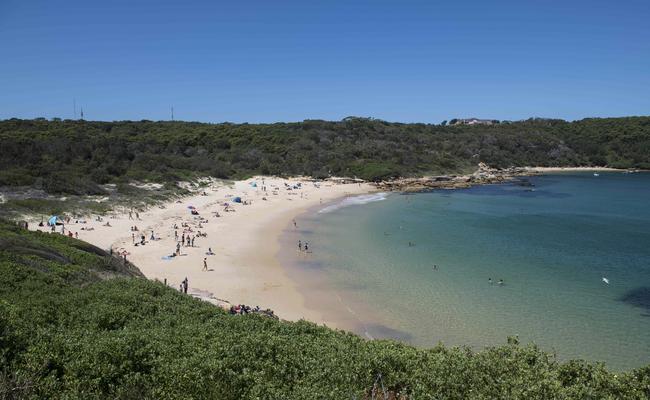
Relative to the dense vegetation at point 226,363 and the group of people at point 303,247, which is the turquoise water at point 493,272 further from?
the dense vegetation at point 226,363

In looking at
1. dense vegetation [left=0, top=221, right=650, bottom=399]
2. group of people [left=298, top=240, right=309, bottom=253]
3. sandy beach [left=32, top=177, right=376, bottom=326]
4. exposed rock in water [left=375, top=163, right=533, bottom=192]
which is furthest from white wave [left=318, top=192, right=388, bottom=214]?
dense vegetation [left=0, top=221, right=650, bottom=399]

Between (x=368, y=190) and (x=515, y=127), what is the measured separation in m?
77.8

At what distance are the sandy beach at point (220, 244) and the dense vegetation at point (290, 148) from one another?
9034mm

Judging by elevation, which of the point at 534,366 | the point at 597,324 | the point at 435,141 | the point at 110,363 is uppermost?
the point at 435,141

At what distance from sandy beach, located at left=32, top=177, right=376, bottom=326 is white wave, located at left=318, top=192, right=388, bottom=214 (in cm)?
254

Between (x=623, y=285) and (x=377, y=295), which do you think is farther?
(x=623, y=285)

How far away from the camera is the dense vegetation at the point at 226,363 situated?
26.5 feet

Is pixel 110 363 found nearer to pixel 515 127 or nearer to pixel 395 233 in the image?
pixel 395 233

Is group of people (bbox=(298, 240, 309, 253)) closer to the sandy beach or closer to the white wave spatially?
the sandy beach

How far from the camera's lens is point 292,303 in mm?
23328

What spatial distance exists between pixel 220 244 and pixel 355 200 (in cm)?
2846

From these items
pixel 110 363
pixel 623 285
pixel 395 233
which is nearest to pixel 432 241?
pixel 395 233

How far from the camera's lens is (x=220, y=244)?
3450cm

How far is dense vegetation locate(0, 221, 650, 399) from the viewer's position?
8.06 meters
